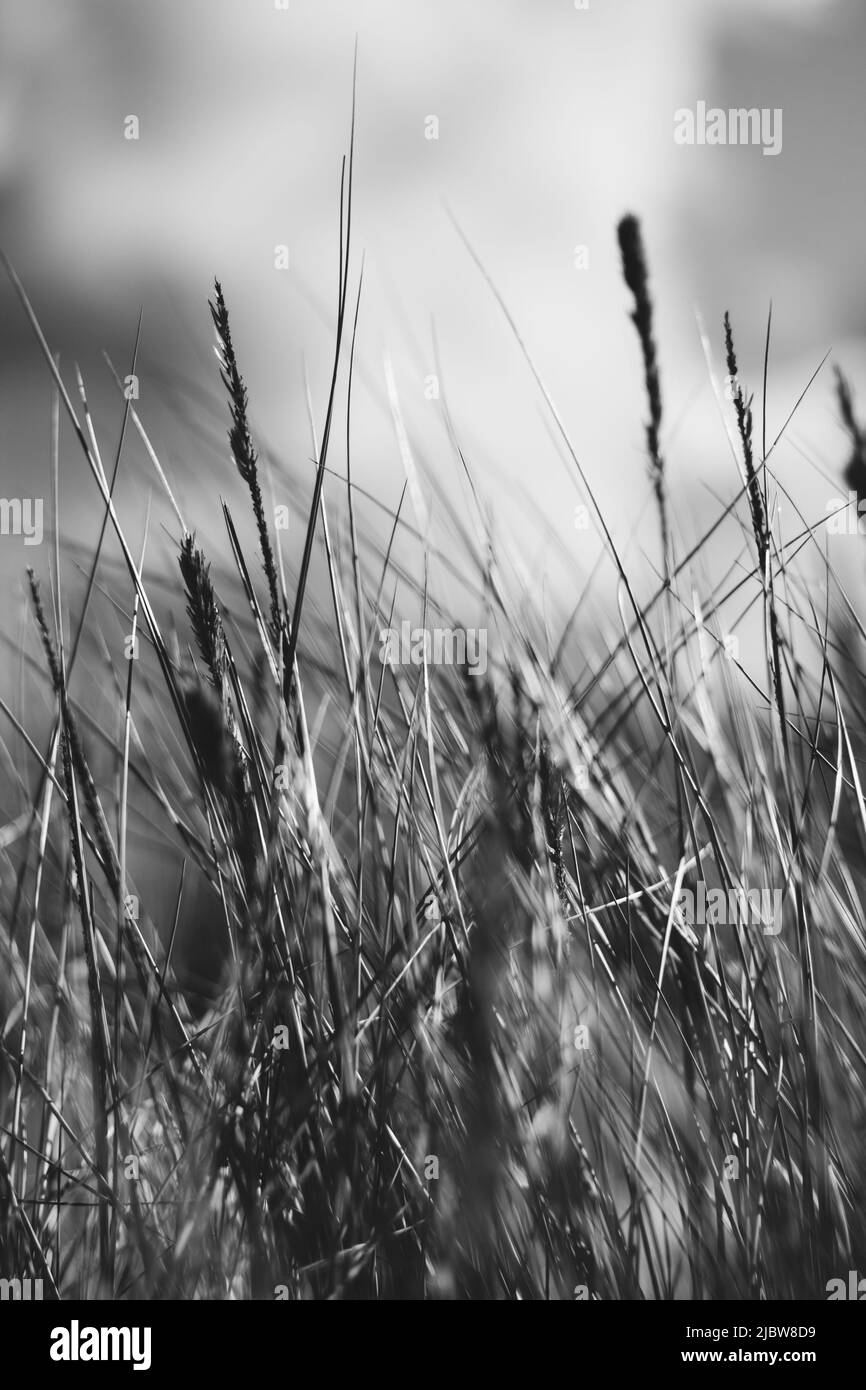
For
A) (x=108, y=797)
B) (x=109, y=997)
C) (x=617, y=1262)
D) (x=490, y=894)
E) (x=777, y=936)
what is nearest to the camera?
(x=490, y=894)

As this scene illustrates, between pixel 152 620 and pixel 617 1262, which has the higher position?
pixel 152 620

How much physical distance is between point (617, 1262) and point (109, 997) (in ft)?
1.88

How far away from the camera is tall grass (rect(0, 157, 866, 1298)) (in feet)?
1.86

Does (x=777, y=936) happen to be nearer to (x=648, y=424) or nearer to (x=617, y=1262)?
(x=617, y=1262)

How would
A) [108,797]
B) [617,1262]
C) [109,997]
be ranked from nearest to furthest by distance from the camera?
[617,1262] < [109,997] < [108,797]

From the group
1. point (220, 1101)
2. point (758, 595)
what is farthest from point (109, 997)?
point (758, 595)

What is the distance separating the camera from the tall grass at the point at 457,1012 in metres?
0.57

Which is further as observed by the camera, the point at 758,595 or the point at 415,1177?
the point at 758,595

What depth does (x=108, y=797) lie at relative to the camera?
1201 mm

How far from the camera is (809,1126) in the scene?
631 millimetres

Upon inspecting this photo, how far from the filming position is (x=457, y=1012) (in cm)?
60
